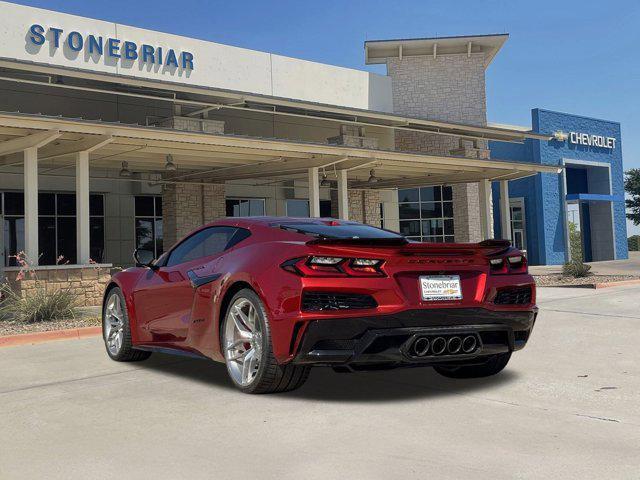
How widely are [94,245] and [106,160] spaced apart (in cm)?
416

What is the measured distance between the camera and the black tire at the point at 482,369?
5.75 m

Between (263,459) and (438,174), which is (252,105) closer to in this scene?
(438,174)

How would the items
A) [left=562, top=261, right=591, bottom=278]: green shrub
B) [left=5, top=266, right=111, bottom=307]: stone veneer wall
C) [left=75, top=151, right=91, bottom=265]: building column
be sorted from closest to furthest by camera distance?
[left=5, top=266, right=111, bottom=307]: stone veneer wall
[left=75, top=151, right=91, bottom=265]: building column
[left=562, top=261, right=591, bottom=278]: green shrub

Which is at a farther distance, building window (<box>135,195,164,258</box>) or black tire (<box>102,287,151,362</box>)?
building window (<box>135,195,164,258</box>)

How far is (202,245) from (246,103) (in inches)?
633

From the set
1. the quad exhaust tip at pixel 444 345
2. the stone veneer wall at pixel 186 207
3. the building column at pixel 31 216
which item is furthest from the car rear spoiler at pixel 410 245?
the stone veneer wall at pixel 186 207

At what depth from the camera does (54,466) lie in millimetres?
3689

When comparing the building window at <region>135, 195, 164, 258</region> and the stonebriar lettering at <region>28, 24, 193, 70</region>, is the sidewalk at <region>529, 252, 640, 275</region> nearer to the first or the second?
the building window at <region>135, 195, 164, 258</region>

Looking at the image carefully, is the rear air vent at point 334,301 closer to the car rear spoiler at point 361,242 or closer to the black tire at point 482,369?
the car rear spoiler at point 361,242

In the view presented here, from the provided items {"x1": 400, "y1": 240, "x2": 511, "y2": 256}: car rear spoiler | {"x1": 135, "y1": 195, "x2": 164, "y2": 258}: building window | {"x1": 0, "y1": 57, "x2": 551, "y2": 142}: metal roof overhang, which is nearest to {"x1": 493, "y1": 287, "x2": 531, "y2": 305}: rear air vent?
{"x1": 400, "y1": 240, "x2": 511, "y2": 256}: car rear spoiler

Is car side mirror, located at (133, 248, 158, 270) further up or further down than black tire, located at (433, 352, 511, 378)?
further up

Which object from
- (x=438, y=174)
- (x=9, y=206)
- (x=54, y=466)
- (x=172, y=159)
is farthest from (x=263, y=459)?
(x=438, y=174)

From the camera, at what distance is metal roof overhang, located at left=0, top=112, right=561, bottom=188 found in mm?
14344

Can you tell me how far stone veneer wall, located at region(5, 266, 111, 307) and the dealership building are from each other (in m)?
0.03
